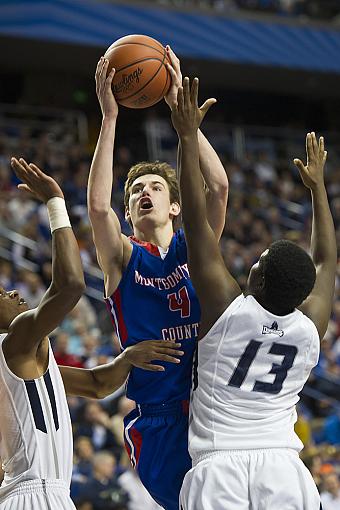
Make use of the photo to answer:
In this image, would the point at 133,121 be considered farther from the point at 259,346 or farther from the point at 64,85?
the point at 259,346

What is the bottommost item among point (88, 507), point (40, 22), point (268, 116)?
point (88, 507)

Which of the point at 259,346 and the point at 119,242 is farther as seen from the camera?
the point at 119,242

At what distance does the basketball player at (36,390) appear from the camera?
12.7 ft

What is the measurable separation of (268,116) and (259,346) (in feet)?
64.2

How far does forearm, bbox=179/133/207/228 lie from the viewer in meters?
3.95

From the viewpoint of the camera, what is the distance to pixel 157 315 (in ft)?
15.0

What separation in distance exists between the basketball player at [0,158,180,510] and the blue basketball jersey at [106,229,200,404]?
21.4 inches

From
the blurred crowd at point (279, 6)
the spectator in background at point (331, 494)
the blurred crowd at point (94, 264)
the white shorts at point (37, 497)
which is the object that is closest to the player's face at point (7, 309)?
the white shorts at point (37, 497)

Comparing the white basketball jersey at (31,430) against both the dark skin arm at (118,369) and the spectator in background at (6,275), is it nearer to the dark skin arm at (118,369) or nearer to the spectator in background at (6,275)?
the dark skin arm at (118,369)

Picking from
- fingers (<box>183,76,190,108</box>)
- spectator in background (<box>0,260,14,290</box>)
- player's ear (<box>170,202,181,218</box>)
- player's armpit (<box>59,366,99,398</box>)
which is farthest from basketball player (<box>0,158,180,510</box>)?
spectator in background (<box>0,260,14,290</box>)

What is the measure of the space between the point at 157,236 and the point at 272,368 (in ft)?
3.92

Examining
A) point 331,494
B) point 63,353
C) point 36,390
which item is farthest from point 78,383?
point 331,494

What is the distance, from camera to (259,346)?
3945 millimetres

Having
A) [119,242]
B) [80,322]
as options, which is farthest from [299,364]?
[80,322]
